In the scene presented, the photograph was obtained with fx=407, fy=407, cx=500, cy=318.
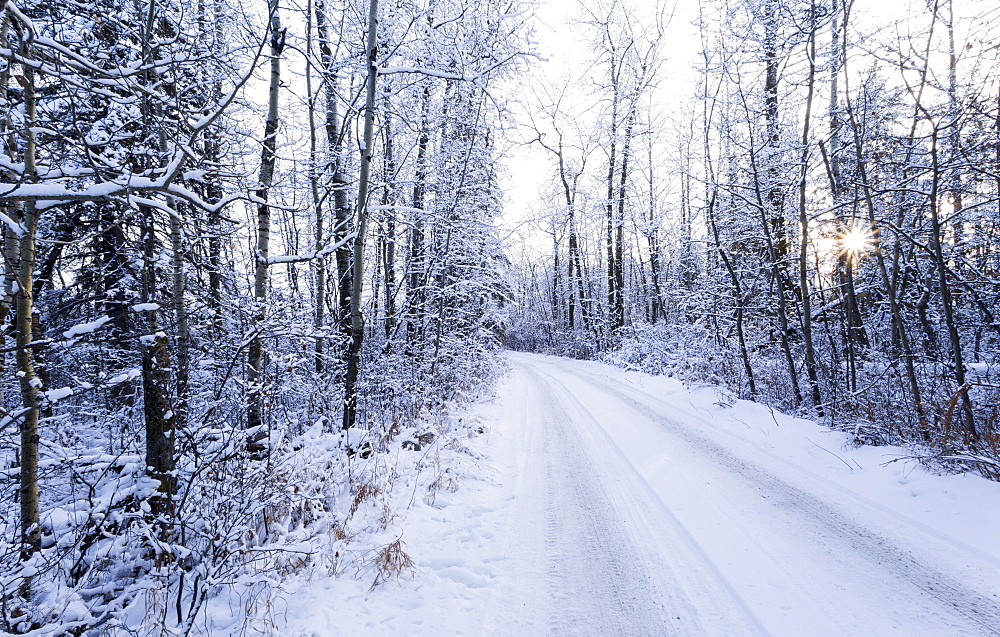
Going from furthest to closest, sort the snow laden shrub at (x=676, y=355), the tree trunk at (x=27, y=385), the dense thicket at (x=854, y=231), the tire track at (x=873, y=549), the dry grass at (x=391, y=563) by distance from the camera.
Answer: the snow laden shrub at (x=676, y=355) < the dense thicket at (x=854, y=231) < the dry grass at (x=391, y=563) < the tree trunk at (x=27, y=385) < the tire track at (x=873, y=549)

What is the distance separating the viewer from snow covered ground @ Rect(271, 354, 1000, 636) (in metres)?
2.49

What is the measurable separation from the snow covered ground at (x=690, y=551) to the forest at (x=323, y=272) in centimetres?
43

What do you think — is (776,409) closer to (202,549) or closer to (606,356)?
(202,549)

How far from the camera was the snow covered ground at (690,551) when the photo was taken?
249 centimetres

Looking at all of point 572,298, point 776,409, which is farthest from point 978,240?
point 572,298

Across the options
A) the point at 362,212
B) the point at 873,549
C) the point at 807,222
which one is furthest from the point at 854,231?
the point at 362,212

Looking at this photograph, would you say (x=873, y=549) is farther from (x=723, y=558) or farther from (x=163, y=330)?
(x=163, y=330)

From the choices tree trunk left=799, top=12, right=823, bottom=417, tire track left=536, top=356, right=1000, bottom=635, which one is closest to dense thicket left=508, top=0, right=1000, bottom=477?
tree trunk left=799, top=12, right=823, bottom=417

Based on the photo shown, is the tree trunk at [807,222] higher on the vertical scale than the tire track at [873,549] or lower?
higher

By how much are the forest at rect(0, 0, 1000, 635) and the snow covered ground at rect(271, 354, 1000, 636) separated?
43 centimetres

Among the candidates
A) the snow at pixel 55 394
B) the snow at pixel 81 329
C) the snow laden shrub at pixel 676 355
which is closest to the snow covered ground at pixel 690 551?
the snow at pixel 55 394

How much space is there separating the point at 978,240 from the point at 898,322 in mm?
1385

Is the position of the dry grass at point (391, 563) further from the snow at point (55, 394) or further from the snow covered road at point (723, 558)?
the snow at point (55, 394)

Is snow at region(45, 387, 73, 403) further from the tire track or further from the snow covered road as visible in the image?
the tire track
